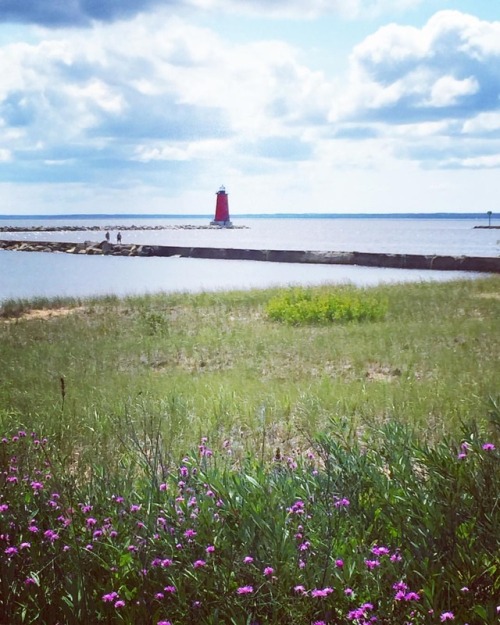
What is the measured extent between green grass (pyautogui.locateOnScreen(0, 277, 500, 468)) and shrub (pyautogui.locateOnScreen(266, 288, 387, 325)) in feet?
0.76

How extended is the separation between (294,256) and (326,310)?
2377cm

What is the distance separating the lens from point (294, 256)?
117ft

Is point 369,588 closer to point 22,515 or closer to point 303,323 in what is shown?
point 22,515

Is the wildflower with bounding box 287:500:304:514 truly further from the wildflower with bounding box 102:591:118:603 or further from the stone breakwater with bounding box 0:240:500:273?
the stone breakwater with bounding box 0:240:500:273

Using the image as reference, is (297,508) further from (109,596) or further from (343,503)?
(109,596)

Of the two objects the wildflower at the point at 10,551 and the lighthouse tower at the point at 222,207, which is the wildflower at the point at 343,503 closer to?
the wildflower at the point at 10,551

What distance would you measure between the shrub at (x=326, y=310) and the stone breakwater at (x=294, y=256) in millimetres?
13436

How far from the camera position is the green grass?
5.53 m

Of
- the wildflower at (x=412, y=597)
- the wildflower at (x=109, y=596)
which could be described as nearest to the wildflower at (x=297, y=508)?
the wildflower at (x=412, y=597)

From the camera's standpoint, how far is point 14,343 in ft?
33.1

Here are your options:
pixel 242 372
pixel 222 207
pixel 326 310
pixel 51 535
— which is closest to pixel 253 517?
pixel 51 535

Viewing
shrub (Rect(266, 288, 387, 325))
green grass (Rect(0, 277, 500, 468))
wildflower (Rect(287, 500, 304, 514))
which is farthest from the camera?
shrub (Rect(266, 288, 387, 325))

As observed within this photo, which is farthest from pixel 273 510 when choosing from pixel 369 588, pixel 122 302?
pixel 122 302

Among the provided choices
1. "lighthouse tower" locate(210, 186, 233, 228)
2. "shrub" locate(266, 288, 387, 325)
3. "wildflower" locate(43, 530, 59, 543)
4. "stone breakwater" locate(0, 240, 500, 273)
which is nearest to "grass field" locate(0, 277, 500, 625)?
"wildflower" locate(43, 530, 59, 543)
